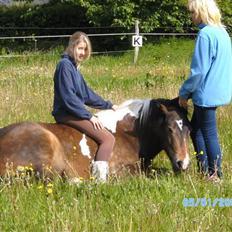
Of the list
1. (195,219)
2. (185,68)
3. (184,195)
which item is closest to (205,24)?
(184,195)

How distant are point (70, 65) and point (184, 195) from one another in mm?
1912

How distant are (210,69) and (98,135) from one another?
4.43 ft

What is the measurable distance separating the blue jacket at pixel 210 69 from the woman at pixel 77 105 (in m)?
1.01

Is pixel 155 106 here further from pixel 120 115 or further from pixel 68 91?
pixel 68 91

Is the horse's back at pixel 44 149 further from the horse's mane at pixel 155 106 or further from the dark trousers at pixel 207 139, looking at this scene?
the dark trousers at pixel 207 139

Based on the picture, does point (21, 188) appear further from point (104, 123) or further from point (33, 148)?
point (104, 123)

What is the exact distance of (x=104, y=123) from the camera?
6004 millimetres

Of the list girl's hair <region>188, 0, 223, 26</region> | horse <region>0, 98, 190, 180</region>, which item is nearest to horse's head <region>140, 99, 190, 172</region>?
horse <region>0, 98, 190, 180</region>

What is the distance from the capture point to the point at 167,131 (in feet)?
18.4

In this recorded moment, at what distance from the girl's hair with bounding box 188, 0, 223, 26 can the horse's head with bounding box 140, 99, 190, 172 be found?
0.92m

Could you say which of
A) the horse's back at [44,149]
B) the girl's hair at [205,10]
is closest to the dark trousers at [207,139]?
the girl's hair at [205,10]

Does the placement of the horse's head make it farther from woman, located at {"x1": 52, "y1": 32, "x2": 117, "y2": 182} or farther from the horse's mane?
woman, located at {"x1": 52, "y1": 32, "x2": 117, "y2": 182}

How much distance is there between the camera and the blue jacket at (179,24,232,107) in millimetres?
5281

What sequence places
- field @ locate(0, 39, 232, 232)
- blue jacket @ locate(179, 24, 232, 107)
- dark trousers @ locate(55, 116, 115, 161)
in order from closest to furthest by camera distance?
field @ locate(0, 39, 232, 232) < blue jacket @ locate(179, 24, 232, 107) < dark trousers @ locate(55, 116, 115, 161)
